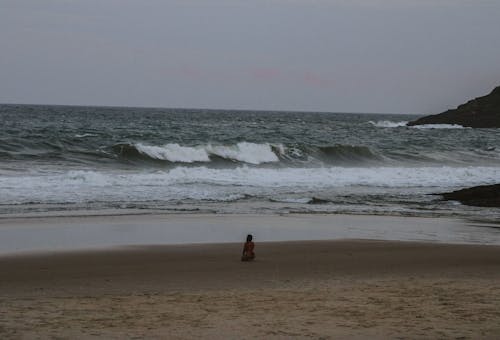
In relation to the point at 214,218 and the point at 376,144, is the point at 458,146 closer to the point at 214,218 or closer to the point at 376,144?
the point at 376,144

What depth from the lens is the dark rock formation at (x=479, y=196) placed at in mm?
20536

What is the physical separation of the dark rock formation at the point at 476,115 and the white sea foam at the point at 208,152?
57.2 m

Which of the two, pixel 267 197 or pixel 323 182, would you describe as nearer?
pixel 267 197

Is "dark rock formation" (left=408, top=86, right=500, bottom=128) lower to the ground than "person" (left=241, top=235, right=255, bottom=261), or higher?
higher

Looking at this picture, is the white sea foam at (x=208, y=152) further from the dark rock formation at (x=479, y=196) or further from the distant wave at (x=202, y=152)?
the dark rock formation at (x=479, y=196)

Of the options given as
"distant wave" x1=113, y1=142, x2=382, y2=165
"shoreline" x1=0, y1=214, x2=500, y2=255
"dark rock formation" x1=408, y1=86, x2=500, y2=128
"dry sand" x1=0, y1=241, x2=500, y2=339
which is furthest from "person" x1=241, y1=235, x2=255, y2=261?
"dark rock formation" x1=408, y1=86, x2=500, y2=128

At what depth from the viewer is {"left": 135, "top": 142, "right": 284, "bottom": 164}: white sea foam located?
120 feet

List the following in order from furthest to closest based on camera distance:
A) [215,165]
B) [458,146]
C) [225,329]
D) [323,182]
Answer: [458,146]
[215,165]
[323,182]
[225,329]

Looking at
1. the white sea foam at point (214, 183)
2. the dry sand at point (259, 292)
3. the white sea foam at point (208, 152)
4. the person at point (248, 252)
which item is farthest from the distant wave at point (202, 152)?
the person at point (248, 252)

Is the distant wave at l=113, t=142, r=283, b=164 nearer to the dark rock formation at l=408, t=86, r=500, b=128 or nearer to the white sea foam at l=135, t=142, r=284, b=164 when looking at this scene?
the white sea foam at l=135, t=142, r=284, b=164

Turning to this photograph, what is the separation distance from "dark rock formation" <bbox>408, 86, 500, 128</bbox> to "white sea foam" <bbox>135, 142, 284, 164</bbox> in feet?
188

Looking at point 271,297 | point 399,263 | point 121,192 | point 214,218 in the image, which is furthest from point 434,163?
point 271,297

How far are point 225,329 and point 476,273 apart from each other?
5.03m

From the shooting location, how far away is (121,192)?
21391 millimetres
